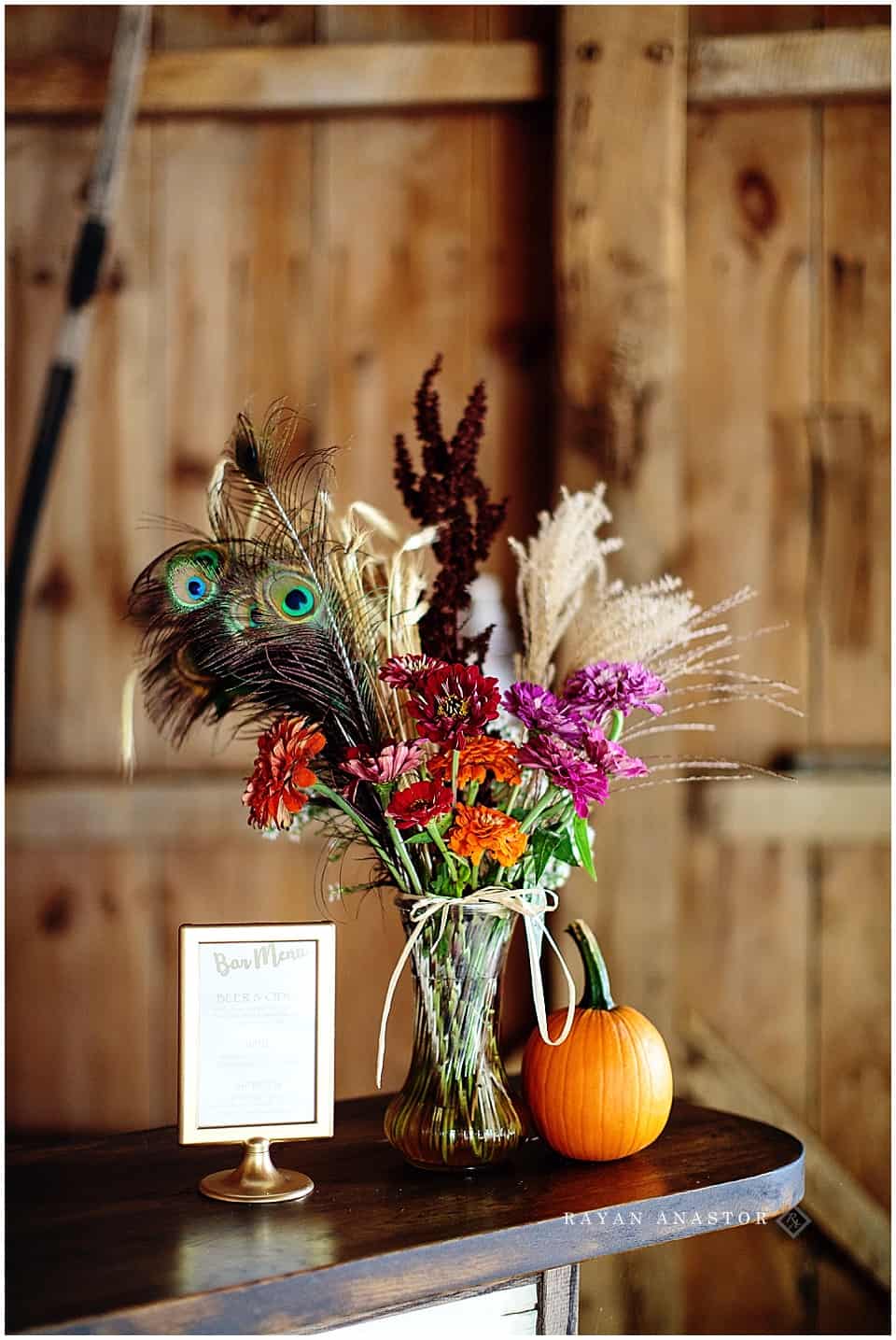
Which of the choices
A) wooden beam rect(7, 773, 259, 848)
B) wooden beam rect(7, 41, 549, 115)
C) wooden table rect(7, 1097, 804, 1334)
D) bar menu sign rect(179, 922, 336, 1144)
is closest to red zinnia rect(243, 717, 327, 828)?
bar menu sign rect(179, 922, 336, 1144)

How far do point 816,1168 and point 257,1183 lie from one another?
1.14 m

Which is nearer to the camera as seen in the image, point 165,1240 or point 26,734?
point 165,1240

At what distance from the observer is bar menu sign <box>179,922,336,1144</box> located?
104 centimetres

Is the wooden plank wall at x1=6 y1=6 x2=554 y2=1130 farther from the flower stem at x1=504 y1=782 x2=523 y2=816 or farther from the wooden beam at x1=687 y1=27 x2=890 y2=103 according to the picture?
the flower stem at x1=504 y1=782 x2=523 y2=816

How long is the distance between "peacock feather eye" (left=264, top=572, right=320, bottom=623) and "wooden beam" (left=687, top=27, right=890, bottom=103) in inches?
48.3

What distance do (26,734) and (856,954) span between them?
135cm

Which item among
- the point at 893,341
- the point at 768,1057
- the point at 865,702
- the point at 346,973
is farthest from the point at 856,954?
the point at 893,341

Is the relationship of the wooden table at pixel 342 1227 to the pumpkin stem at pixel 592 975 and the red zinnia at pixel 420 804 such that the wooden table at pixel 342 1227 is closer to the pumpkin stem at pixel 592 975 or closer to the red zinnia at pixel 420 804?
the pumpkin stem at pixel 592 975

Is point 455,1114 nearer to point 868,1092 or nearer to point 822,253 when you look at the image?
point 868,1092

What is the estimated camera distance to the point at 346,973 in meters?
1.93

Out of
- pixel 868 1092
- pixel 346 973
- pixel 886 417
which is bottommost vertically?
pixel 868 1092

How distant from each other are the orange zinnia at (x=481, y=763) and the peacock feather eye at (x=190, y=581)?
26cm

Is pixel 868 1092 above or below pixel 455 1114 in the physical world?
below

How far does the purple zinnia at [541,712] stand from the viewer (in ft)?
3.53
